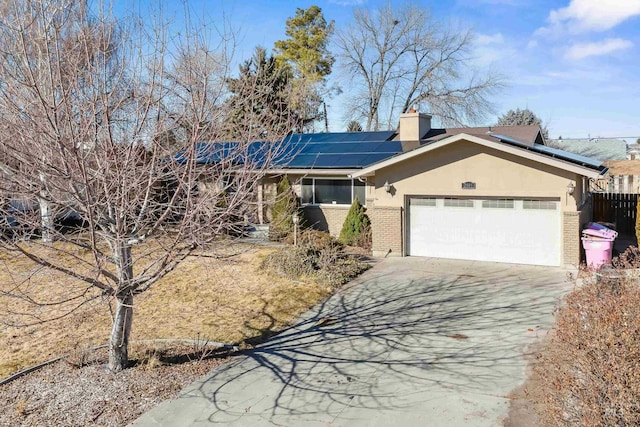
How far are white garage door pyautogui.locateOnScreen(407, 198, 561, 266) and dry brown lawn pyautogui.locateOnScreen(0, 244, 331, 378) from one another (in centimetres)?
454

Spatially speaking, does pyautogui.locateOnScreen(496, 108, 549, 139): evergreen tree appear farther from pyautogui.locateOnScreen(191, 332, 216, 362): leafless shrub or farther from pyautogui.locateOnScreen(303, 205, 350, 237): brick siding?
pyautogui.locateOnScreen(191, 332, 216, 362): leafless shrub

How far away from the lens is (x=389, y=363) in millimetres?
7562

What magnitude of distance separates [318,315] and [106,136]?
5.57 m

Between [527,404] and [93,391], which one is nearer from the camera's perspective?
[527,404]

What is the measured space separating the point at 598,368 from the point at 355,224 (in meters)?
12.6

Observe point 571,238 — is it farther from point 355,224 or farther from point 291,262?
point 291,262

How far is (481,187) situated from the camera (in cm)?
1393

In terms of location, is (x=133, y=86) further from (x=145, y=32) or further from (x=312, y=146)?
(x=312, y=146)

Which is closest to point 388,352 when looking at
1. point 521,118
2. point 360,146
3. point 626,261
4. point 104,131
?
point 626,261

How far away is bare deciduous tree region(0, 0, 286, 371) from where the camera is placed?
5.64m

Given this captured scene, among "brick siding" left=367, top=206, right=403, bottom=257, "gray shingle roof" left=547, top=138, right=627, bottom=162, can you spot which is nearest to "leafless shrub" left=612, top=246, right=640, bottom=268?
"brick siding" left=367, top=206, right=403, bottom=257

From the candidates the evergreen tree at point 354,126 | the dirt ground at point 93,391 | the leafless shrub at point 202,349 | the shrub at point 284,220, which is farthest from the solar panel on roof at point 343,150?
the evergreen tree at point 354,126

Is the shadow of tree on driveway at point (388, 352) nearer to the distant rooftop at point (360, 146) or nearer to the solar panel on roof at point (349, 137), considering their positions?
the distant rooftop at point (360, 146)

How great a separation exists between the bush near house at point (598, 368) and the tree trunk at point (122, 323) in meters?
5.33
